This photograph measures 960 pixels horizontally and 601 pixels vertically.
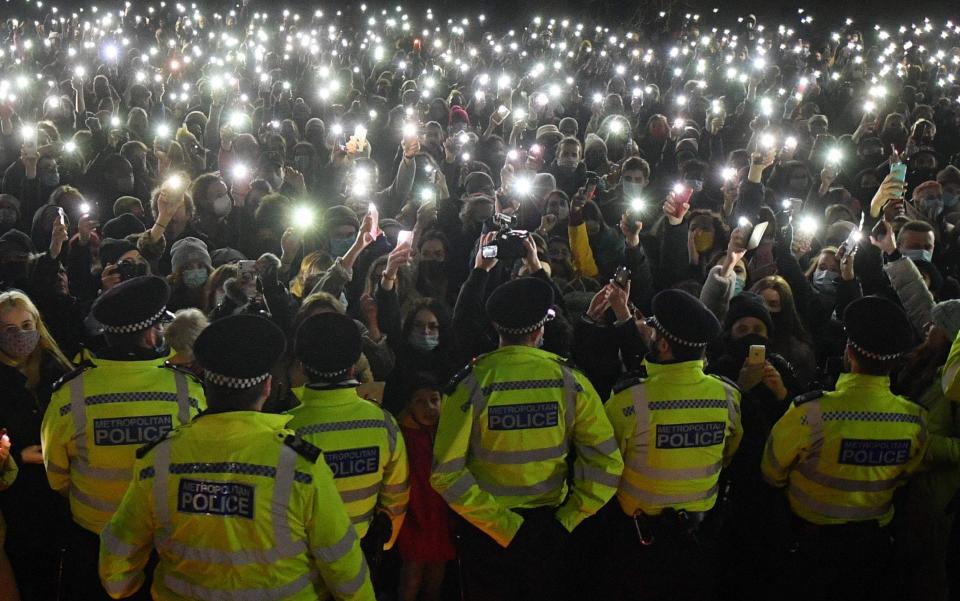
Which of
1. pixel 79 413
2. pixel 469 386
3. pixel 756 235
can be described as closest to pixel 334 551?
pixel 469 386

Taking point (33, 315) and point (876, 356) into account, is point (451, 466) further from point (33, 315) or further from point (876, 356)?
point (33, 315)

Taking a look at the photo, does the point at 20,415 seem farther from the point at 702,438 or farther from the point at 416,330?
the point at 702,438

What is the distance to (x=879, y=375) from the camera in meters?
3.60

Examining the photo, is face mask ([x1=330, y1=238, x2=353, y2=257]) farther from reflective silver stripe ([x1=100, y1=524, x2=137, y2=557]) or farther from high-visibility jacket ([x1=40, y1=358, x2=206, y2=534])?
reflective silver stripe ([x1=100, y1=524, x2=137, y2=557])

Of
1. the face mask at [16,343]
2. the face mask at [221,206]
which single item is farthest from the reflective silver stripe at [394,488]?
the face mask at [221,206]

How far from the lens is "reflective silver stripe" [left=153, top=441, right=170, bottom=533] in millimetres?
2484

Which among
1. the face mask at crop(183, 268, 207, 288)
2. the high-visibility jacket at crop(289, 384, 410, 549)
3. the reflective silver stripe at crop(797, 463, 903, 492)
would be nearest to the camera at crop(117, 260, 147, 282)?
the face mask at crop(183, 268, 207, 288)

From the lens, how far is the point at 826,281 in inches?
251

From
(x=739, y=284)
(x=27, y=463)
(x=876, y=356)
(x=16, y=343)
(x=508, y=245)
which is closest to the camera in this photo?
(x=876, y=356)

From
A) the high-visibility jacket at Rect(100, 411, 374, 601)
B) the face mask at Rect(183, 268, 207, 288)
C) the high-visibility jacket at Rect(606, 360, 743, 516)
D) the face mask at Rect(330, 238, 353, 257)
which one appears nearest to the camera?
the high-visibility jacket at Rect(100, 411, 374, 601)

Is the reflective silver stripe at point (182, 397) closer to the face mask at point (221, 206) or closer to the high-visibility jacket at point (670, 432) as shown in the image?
the high-visibility jacket at point (670, 432)

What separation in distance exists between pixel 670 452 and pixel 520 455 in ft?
2.54

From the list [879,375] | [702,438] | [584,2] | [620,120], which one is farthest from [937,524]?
[584,2]

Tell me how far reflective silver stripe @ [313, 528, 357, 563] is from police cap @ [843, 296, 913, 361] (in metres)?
2.67
